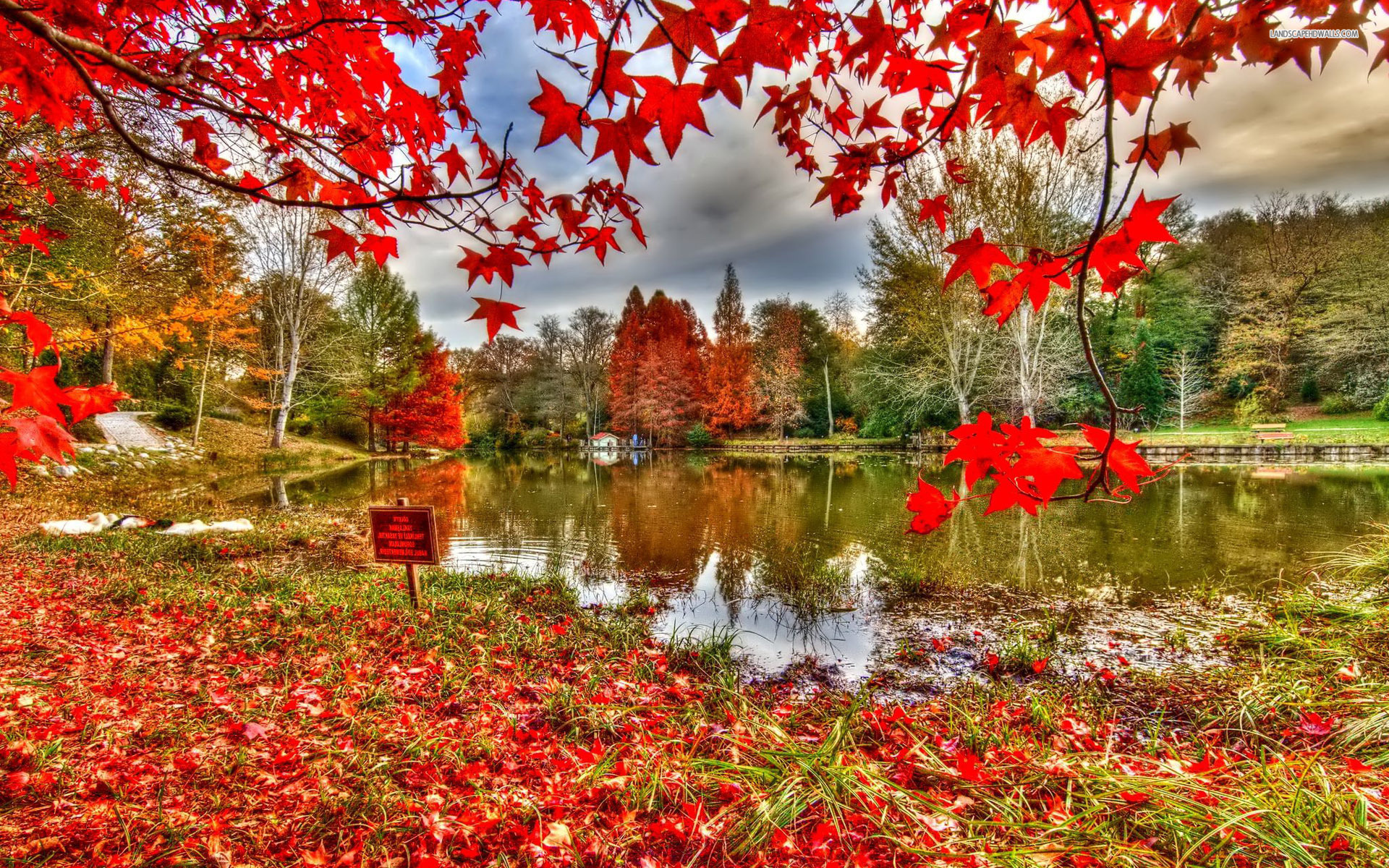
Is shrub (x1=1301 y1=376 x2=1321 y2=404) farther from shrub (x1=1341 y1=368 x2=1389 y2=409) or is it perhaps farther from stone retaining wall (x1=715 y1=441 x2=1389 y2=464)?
stone retaining wall (x1=715 y1=441 x2=1389 y2=464)

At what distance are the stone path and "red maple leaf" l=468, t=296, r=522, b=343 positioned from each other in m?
16.0

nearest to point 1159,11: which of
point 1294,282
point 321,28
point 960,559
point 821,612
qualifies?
point 321,28

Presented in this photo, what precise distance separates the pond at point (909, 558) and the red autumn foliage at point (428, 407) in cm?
1309

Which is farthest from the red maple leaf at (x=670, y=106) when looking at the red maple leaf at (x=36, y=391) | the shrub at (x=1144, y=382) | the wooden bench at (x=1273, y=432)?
the shrub at (x=1144, y=382)

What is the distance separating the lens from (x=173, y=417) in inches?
599

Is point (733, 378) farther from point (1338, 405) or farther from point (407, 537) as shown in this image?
point (407, 537)

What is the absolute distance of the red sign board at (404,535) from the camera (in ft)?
12.0

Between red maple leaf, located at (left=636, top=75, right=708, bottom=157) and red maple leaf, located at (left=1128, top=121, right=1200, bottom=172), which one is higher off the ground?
red maple leaf, located at (left=636, top=75, right=708, bottom=157)

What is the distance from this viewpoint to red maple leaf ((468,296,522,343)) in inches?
56.2

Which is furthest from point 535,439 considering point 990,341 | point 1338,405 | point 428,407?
point 1338,405

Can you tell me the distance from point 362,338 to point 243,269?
5834mm

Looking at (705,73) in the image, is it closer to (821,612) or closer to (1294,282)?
(821,612)

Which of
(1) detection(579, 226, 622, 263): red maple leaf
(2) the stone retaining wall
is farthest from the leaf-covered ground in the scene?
(2) the stone retaining wall

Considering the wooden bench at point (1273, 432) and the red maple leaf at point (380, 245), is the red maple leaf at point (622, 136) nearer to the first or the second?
the red maple leaf at point (380, 245)
